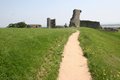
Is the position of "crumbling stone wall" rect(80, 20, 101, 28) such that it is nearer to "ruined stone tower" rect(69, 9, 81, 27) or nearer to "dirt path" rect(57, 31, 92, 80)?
"ruined stone tower" rect(69, 9, 81, 27)

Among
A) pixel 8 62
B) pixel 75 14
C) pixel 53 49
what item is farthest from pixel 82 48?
pixel 75 14

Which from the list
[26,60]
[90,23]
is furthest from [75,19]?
[26,60]

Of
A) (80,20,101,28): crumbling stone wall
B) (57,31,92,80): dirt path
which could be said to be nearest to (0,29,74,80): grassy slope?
(57,31,92,80): dirt path

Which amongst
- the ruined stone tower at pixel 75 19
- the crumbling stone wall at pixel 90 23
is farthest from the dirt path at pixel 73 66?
the crumbling stone wall at pixel 90 23

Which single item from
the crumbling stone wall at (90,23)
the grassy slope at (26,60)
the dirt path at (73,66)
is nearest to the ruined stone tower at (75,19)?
the crumbling stone wall at (90,23)

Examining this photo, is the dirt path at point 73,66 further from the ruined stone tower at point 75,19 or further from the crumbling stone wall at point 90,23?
the crumbling stone wall at point 90,23

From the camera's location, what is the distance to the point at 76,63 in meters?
18.0

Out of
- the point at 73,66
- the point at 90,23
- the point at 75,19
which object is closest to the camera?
the point at 73,66

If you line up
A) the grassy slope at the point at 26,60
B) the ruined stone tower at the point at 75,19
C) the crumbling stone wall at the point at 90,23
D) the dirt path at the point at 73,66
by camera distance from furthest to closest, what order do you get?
the crumbling stone wall at the point at 90,23, the ruined stone tower at the point at 75,19, the dirt path at the point at 73,66, the grassy slope at the point at 26,60

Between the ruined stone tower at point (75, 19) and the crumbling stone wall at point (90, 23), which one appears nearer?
the ruined stone tower at point (75, 19)

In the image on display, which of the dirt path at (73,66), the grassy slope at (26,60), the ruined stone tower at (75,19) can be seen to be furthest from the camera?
the ruined stone tower at (75,19)

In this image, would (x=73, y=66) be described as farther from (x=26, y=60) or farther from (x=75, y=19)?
(x=75, y=19)

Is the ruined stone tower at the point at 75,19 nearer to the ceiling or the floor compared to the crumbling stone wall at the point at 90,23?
nearer to the ceiling

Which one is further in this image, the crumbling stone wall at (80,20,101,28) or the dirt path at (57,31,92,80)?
the crumbling stone wall at (80,20,101,28)
